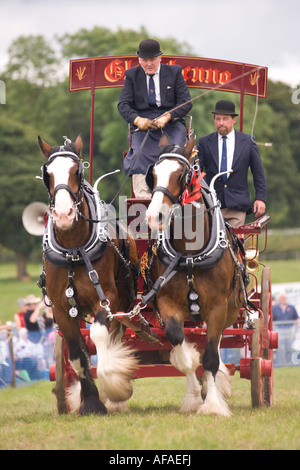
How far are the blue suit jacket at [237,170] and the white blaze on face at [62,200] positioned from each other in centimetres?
215

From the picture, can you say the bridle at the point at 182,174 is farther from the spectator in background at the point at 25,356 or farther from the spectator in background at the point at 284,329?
the spectator in background at the point at 284,329

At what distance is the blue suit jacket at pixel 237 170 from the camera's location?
8961mm

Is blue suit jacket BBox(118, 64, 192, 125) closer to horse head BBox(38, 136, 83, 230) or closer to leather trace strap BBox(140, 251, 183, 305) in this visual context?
horse head BBox(38, 136, 83, 230)

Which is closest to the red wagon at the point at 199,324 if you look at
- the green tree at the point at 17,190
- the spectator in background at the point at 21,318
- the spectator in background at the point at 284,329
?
the spectator in background at the point at 21,318

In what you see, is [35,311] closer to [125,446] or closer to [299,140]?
[125,446]

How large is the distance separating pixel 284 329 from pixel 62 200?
35.8 feet

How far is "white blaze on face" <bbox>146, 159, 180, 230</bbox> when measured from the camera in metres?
6.92

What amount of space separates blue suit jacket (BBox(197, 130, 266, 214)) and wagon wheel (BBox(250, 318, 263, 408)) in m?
1.29

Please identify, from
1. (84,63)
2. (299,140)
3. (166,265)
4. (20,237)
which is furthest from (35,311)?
(299,140)

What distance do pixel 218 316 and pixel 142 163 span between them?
74.8 inches

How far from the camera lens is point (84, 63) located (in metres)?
9.83

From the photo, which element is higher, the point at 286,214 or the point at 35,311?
the point at 286,214

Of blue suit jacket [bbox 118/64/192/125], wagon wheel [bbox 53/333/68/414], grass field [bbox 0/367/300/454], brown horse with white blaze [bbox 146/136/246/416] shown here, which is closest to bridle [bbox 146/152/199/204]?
brown horse with white blaze [bbox 146/136/246/416]
